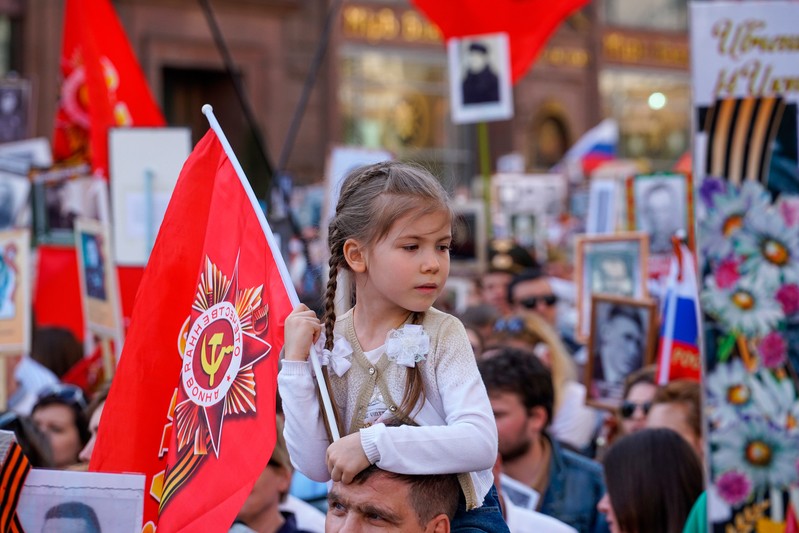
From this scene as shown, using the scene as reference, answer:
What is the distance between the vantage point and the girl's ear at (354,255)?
2.63m

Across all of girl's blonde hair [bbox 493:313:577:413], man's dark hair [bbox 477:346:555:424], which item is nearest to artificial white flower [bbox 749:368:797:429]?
man's dark hair [bbox 477:346:555:424]

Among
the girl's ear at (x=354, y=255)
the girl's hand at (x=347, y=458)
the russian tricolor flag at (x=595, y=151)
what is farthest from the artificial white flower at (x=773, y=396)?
the russian tricolor flag at (x=595, y=151)

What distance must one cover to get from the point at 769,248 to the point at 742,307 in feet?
0.69

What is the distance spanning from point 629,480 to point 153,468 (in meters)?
1.49

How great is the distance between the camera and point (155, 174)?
5.77 m

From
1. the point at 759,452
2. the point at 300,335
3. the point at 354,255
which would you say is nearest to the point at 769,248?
the point at 759,452

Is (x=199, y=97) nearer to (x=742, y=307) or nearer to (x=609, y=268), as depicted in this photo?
(x=609, y=268)

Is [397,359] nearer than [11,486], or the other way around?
[397,359]

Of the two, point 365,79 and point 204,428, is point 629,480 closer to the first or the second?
point 204,428

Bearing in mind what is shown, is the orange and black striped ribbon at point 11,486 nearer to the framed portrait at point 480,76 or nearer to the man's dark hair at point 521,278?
the man's dark hair at point 521,278

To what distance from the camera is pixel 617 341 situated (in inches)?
237

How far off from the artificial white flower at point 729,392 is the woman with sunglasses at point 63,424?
2.46 meters

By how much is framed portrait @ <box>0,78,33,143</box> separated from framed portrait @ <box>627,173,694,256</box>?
4.63 meters

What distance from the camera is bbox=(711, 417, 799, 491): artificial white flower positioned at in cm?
377
